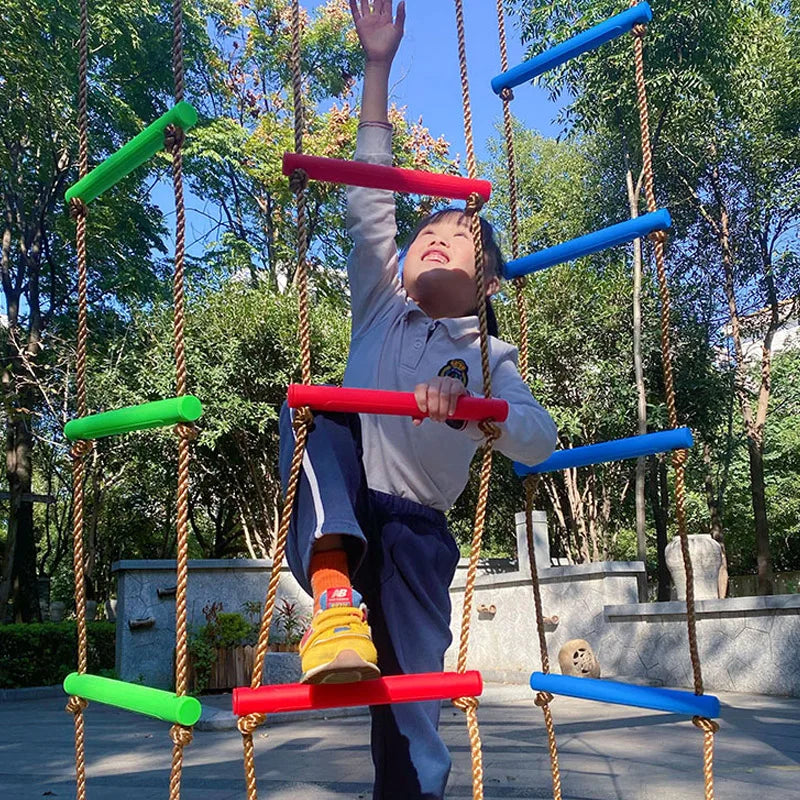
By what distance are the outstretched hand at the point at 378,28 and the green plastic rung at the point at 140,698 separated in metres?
1.56

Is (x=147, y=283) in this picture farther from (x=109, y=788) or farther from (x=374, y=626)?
(x=374, y=626)

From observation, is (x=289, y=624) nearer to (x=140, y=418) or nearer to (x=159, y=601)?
(x=159, y=601)

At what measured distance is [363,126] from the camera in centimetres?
223

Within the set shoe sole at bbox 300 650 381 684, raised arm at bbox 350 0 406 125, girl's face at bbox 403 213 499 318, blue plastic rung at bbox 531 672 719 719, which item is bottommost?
blue plastic rung at bbox 531 672 719 719

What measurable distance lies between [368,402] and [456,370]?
17.6 inches

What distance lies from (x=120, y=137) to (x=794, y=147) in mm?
10982

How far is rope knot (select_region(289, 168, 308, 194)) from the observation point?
178 centimetres

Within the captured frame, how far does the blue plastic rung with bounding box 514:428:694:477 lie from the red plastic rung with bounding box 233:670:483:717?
90 centimetres

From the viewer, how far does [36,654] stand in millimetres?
11305

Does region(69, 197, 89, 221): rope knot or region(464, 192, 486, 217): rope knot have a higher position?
region(69, 197, 89, 221): rope knot

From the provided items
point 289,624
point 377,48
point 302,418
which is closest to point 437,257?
point 377,48

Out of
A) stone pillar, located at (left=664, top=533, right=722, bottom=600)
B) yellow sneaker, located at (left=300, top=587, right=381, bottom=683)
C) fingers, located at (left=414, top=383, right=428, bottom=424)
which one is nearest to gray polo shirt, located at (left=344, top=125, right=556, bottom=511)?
fingers, located at (left=414, top=383, right=428, bottom=424)

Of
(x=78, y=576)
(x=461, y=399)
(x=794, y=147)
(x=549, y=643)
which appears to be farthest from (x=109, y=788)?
(x=794, y=147)

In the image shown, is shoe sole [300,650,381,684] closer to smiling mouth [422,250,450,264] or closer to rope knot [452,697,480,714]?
rope knot [452,697,480,714]
